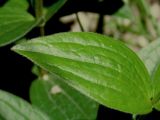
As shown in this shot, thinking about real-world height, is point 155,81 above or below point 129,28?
above

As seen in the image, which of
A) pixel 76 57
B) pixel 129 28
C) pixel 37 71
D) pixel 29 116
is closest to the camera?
pixel 76 57

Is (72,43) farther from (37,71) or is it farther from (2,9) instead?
(37,71)

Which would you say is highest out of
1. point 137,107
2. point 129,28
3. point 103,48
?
point 103,48

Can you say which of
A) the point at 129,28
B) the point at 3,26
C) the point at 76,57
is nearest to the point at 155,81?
the point at 76,57

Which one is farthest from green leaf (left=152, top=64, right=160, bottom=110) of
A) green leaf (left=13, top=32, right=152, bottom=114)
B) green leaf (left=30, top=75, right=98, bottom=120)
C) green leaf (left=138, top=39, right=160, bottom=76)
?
green leaf (left=30, top=75, right=98, bottom=120)

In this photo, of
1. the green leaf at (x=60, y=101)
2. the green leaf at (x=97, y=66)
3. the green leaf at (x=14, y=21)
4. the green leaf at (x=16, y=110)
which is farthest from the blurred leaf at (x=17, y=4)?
the green leaf at (x=97, y=66)

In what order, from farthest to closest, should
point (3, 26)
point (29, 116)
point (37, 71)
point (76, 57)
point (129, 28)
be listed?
1. point (129, 28)
2. point (37, 71)
3. point (3, 26)
4. point (29, 116)
5. point (76, 57)

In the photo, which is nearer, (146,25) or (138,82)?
(138,82)

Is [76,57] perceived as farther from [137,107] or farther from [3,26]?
[3,26]
